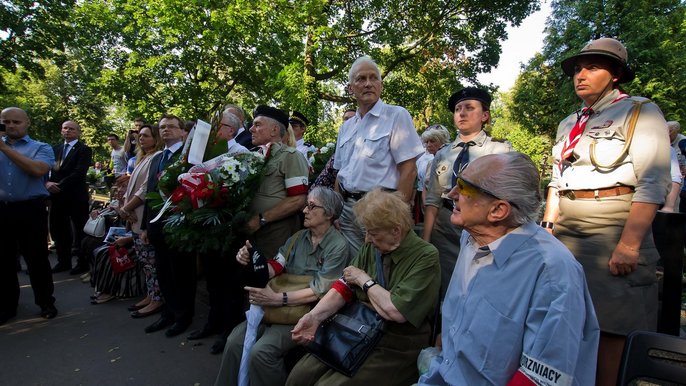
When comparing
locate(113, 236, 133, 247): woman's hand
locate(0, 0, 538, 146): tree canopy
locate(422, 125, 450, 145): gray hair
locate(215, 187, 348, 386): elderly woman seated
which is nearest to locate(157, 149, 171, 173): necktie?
locate(113, 236, 133, 247): woman's hand

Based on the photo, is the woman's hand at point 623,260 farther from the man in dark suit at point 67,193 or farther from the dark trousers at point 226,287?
the man in dark suit at point 67,193

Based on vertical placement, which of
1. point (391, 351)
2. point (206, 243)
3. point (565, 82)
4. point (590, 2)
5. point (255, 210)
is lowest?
point (391, 351)

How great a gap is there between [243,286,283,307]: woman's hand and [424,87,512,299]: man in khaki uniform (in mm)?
1236

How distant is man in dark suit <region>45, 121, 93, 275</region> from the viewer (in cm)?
657

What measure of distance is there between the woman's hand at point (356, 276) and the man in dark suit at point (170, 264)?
8.37ft

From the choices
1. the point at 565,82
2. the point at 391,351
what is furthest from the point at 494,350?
the point at 565,82

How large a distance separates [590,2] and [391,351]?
85.6ft

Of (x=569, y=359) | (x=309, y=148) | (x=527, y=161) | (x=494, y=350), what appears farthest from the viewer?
(x=309, y=148)

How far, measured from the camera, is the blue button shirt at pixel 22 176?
4488 mm

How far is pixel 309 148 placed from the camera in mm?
6328

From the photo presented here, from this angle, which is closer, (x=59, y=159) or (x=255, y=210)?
(x=255, y=210)

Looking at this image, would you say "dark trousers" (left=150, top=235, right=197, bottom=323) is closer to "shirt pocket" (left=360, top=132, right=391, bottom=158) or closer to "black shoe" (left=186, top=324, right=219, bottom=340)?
"black shoe" (left=186, top=324, right=219, bottom=340)

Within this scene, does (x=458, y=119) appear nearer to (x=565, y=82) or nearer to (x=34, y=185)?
(x=34, y=185)

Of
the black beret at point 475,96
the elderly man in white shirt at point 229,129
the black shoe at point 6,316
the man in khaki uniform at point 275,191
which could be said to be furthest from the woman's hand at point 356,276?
the black shoe at point 6,316
